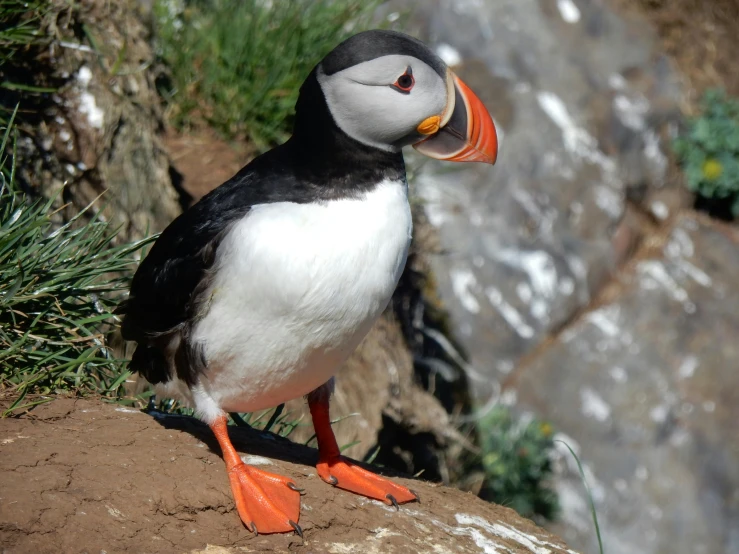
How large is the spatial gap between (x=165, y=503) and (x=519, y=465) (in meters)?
3.66

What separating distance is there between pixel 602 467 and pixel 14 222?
478cm

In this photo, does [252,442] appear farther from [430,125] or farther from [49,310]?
[430,125]

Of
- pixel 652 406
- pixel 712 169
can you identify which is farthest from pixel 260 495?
pixel 712 169

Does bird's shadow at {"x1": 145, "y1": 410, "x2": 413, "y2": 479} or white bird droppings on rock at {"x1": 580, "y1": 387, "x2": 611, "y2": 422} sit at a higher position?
bird's shadow at {"x1": 145, "y1": 410, "x2": 413, "y2": 479}

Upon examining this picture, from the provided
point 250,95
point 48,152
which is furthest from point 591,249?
point 48,152

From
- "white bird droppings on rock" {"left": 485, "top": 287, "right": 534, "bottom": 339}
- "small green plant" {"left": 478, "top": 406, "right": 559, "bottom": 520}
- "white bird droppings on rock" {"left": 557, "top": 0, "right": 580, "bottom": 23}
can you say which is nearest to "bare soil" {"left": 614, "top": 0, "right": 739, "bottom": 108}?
"white bird droppings on rock" {"left": 557, "top": 0, "right": 580, "bottom": 23}

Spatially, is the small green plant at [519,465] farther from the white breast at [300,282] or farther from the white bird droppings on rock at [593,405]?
the white breast at [300,282]

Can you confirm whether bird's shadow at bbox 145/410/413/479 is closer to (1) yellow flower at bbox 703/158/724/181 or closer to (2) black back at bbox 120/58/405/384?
(2) black back at bbox 120/58/405/384

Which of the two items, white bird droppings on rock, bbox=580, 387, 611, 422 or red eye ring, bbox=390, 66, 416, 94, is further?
white bird droppings on rock, bbox=580, 387, 611, 422

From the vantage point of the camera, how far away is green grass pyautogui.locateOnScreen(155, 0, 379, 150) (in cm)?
560

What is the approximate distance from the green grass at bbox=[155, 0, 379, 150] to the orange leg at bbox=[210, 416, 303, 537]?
3.01 meters

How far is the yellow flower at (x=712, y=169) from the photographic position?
305 inches

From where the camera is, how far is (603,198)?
7.43 metres

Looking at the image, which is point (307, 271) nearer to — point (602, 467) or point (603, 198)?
point (602, 467)
